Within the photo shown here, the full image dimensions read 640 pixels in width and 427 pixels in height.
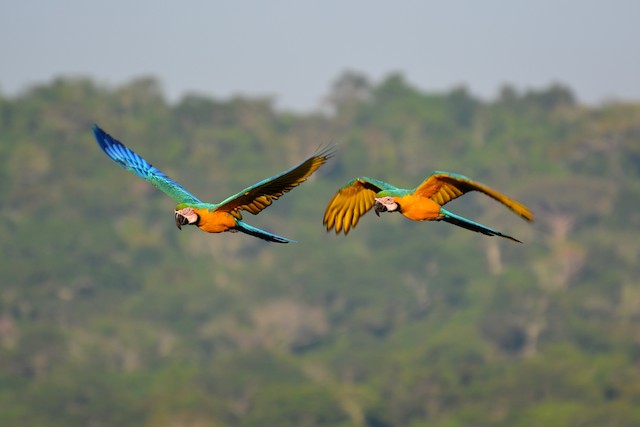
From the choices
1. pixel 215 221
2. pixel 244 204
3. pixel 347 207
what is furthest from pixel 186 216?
pixel 347 207

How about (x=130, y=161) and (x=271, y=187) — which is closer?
(x=271, y=187)

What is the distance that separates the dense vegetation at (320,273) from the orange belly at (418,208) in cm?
5269

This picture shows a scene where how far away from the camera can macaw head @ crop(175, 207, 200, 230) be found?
13.7m

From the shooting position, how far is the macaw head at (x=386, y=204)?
1370 cm

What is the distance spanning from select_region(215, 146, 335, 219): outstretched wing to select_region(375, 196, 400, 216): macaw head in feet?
2.32

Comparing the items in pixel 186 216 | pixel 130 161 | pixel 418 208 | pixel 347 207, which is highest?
pixel 130 161

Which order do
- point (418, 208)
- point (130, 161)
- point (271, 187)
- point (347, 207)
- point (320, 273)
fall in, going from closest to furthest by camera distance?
point (271, 187), point (418, 208), point (347, 207), point (130, 161), point (320, 273)

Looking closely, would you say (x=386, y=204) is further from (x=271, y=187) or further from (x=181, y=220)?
(x=181, y=220)

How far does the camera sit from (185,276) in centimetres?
9619

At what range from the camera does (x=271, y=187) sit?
529 inches

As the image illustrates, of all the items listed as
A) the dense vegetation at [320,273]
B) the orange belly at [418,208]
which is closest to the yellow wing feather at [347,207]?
the orange belly at [418,208]

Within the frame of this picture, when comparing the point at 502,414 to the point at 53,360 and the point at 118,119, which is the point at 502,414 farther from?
the point at 118,119

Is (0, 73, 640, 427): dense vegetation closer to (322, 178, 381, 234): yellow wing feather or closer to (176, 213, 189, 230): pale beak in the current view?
(322, 178, 381, 234): yellow wing feather

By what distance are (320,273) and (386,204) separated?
274ft
